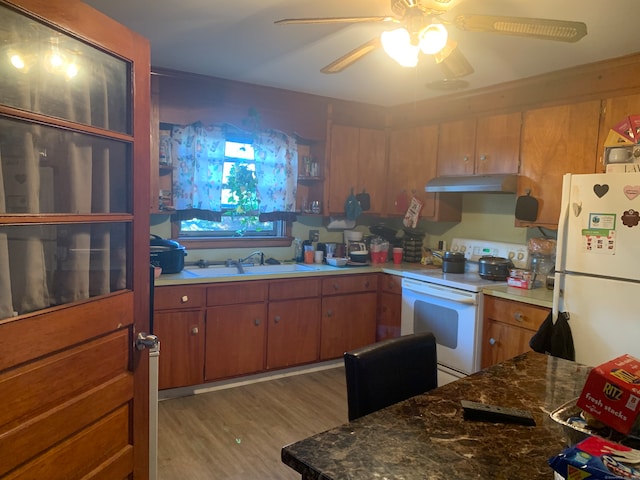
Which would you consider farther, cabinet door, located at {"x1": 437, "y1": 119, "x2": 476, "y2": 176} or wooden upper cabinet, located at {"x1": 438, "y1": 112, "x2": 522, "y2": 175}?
cabinet door, located at {"x1": 437, "y1": 119, "x2": 476, "y2": 176}

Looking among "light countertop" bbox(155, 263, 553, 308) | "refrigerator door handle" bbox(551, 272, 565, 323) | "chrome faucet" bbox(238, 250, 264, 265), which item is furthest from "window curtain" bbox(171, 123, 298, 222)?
"refrigerator door handle" bbox(551, 272, 565, 323)

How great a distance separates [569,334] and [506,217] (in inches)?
52.5

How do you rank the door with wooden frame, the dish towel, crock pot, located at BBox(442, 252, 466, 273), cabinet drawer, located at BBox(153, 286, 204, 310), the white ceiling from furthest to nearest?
1. crock pot, located at BBox(442, 252, 466, 273)
2. cabinet drawer, located at BBox(153, 286, 204, 310)
3. the dish towel
4. the white ceiling
5. the door with wooden frame

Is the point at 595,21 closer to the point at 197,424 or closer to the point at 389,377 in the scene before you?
the point at 389,377

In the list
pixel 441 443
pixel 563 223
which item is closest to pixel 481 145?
pixel 563 223

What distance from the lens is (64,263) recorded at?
145 cm

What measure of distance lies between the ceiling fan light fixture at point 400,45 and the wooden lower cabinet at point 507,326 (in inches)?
70.8

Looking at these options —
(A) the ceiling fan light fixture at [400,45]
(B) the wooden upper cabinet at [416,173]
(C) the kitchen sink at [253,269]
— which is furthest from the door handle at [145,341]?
(B) the wooden upper cabinet at [416,173]

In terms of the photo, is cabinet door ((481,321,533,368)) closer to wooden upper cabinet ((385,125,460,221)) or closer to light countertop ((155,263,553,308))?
light countertop ((155,263,553,308))

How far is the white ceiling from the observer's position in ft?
7.01

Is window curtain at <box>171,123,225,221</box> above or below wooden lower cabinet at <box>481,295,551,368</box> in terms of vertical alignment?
above

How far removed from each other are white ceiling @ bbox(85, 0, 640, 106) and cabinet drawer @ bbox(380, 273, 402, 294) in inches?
59.6

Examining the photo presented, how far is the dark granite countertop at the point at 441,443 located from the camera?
3.29 feet

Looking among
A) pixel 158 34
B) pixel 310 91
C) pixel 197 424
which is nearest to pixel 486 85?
pixel 310 91
